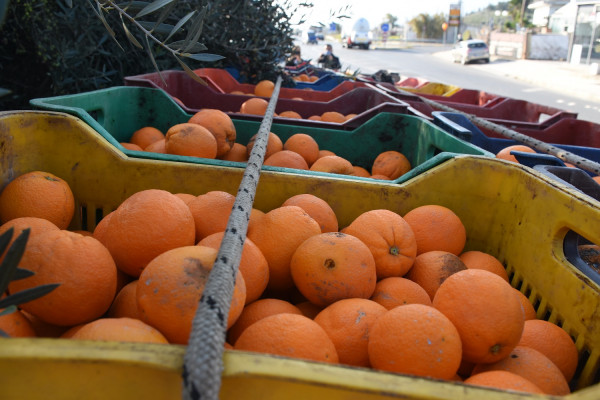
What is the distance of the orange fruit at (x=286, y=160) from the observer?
93.1 inches

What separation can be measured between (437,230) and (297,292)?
0.61 m

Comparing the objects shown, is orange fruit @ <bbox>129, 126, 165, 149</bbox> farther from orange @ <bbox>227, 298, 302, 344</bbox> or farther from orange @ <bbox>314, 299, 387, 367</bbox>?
orange @ <bbox>314, 299, 387, 367</bbox>

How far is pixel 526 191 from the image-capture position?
1782 millimetres

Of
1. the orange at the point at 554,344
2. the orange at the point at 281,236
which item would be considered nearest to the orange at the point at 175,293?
the orange at the point at 281,236

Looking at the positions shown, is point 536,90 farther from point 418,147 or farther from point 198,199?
point 198,199

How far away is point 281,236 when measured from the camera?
5.06ft

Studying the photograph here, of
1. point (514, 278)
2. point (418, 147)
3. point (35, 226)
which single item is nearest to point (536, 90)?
point (418, 147)

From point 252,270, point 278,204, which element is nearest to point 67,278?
point 252,270

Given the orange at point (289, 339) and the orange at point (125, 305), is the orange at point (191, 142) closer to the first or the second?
the orange at point (125, 305)

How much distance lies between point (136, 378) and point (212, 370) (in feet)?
0.57

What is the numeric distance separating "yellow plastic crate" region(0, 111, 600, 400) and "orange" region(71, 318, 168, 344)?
0.18 metres

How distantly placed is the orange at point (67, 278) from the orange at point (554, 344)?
124 centimetres

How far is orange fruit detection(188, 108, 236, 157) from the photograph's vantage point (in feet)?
8.31

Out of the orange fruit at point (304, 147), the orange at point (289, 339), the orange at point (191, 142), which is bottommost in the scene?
the orange at point (289, 339)
